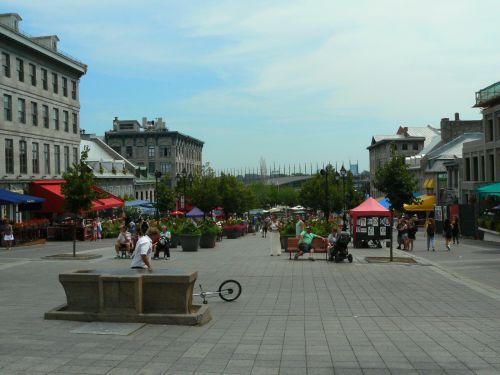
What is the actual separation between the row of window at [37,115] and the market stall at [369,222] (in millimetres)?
23880

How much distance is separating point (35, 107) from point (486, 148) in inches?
1360

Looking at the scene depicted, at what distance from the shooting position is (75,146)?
5078cm

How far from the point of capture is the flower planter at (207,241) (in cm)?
3040

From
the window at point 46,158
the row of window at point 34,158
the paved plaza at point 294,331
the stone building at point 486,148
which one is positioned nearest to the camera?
the paved plaza at point 294,331

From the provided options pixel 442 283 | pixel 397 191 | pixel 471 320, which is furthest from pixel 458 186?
pixel 471 320

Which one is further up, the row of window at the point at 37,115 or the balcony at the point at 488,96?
the balcony at the point at 488,96

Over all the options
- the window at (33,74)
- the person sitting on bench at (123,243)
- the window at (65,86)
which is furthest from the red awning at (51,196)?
the person sitting on bench at (123,243)

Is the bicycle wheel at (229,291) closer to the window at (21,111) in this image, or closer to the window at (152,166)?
the window at (21,111)

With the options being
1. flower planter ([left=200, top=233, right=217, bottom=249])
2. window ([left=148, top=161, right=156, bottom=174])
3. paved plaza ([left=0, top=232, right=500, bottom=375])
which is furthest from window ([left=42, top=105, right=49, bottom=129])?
window ([left=148, top=161, right=156, bottom=174])

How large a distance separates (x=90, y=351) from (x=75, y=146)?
44.5 m

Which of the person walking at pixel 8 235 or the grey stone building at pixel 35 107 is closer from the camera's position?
the person walking at pixel 8 235

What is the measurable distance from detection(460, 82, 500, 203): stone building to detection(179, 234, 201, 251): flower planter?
22.9 m

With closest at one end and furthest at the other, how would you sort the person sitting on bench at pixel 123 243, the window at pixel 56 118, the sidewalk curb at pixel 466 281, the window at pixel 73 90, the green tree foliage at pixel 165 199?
the sidewalk curb at pixel 466 281 < the person sitting on bench at pixel 123 243 < the window at pixel 56 118 < the window at pixel 73 90 < the green tree foliage at pixel 165 199

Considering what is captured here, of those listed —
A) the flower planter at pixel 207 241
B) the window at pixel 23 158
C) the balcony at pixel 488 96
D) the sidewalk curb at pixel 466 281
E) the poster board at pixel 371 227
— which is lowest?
the sidewalk curb at pixel 466 281
